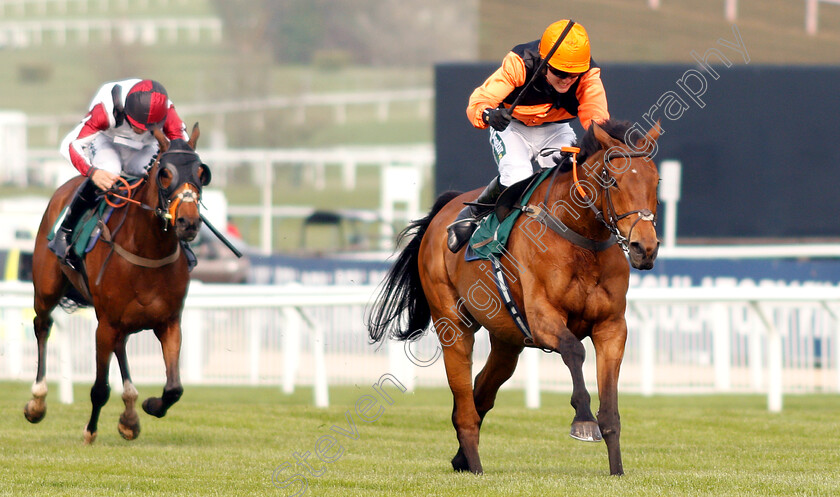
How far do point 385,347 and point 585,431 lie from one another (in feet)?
19.0

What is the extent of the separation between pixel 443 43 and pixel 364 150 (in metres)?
17.2

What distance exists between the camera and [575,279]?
5.61 meters

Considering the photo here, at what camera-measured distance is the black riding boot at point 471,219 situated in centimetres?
626

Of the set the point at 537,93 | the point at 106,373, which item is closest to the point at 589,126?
the point at 537,93

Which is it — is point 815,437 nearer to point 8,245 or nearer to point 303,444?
point 303,444

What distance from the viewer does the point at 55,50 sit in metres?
56.8

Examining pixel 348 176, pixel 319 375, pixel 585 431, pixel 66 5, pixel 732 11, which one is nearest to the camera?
pixel 585 431

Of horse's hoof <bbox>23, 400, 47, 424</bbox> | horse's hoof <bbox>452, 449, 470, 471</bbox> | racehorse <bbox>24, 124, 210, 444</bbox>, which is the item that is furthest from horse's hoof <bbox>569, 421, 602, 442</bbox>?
horse's hoof <bbox>23, 400, 47, 424</bbox>

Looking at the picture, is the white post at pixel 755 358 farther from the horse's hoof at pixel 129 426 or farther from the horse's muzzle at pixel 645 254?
the horse's muzzle at pixel 645 254

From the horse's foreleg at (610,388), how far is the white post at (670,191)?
28.5ft

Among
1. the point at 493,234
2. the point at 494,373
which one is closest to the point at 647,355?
the point at 494,373

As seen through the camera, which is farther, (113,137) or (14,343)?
(14,343)

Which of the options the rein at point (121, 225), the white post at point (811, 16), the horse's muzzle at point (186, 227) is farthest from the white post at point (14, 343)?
the white post at point (811, 16)

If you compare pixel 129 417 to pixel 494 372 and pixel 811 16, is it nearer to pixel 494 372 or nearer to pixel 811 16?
pixel 494 372
